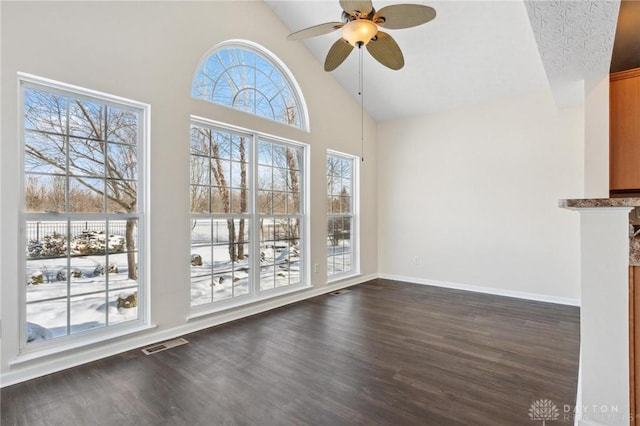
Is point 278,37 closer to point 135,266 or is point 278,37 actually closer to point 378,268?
point 135,266

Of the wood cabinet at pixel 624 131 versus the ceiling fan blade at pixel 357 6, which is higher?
the ceiling fan blade at pixel 357 6

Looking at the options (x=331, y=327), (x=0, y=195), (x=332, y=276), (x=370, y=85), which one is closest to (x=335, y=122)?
(x=370, y=85)

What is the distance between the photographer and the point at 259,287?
4.12 meters

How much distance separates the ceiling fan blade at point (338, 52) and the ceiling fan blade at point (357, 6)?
0.41m

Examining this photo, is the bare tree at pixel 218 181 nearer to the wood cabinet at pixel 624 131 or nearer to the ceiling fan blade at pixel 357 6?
the ceiling fan blade at pixel 357 6

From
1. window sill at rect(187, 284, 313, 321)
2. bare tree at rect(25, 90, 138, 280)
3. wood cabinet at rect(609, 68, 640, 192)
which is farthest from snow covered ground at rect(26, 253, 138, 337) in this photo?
wood cabinet at rect(609, 68, 640, 192)

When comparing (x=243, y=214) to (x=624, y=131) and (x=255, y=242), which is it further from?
(x=624, y=131)

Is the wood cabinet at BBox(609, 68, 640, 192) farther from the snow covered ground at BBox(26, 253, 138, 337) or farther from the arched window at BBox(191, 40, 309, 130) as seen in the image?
the snow covered ground at BBox(26, 253, 138, 337)

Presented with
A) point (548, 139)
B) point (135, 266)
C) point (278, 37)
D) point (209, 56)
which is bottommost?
point (135, 266)

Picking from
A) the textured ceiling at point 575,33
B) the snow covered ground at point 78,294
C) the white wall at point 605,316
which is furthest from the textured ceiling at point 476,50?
the snow covered ground at point 78,294

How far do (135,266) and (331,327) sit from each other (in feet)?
6.86

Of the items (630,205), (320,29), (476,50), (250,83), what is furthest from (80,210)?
(476,50)

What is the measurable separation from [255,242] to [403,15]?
2.94m

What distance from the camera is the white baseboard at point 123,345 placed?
2350 millimetres
